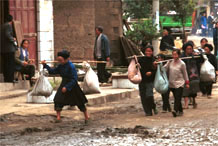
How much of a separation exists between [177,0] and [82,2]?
12.4 m

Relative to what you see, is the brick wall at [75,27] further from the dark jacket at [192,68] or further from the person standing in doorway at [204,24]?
the person standing in doorway at [204,24]

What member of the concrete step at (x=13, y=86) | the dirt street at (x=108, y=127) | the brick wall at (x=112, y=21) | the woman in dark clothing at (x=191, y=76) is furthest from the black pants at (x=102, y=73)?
the brick wall at (x=112, y=21)

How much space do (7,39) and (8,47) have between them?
0.65 feet

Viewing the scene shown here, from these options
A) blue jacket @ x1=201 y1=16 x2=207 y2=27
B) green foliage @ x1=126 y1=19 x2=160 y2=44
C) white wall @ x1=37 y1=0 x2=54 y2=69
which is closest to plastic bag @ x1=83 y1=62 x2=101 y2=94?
white wall @ x1=37 y1=0 x2=54 y2=69

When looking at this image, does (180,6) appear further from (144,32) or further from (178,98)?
(178,98)

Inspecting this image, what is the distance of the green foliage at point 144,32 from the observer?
24.9 metres

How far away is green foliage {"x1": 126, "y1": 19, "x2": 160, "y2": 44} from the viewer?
24.9 meters

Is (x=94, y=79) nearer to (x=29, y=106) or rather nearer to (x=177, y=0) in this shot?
(x=29, y=106)

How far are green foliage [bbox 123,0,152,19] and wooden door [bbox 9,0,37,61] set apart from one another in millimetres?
16249

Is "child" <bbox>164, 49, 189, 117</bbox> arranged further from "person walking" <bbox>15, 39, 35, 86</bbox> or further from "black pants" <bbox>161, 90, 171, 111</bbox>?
"person walking" <bbox>15, 39, 35, 86</bbox>

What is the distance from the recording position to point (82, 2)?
74.1 ft

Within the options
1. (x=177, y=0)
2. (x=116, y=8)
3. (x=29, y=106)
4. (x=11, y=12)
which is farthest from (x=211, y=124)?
(x=177, y=0)

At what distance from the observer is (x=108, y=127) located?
10438mm

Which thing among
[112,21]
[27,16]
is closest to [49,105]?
[27,16]
